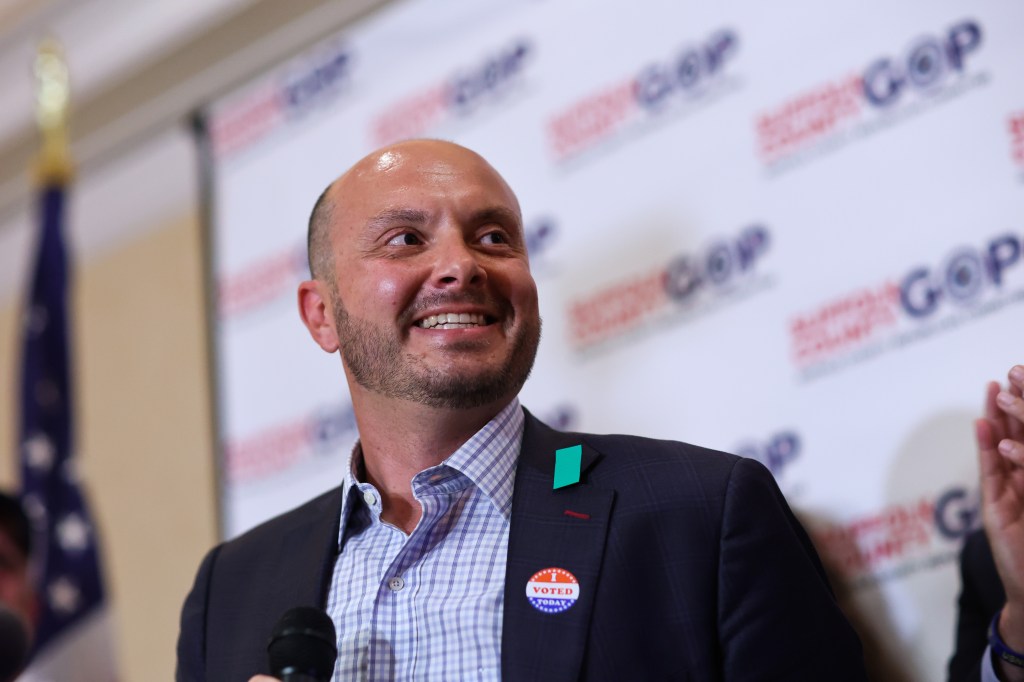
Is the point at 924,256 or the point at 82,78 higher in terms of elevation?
the point at 82,78

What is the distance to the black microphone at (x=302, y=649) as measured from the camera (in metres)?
1.38

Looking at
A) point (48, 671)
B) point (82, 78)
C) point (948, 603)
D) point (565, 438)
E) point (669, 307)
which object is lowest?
point (948, 603)

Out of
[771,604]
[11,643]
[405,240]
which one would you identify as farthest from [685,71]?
[11,643]

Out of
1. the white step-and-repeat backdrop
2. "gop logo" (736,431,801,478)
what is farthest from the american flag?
"gop logo" (736,431,801,478)

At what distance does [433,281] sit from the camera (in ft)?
6.00

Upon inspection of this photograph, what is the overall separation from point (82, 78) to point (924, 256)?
3.28m

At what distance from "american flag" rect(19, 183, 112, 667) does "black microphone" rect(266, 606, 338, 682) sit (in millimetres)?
2437

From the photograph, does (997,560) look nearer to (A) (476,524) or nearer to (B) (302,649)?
(A) (476,524)

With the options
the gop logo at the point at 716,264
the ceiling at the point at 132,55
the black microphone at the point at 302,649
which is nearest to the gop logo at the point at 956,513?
the gop logo at the point at 716,264

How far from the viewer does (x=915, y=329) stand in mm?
2355

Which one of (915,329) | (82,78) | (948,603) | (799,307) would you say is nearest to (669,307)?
(799,307)

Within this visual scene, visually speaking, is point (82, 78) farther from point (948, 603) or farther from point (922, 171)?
point (948, 603)

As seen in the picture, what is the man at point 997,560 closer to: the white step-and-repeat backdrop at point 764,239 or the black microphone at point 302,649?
the white step-and-repeat backdrop at point 764,239

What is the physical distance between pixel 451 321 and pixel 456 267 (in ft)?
0.27
